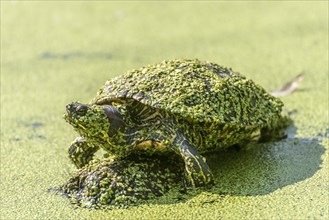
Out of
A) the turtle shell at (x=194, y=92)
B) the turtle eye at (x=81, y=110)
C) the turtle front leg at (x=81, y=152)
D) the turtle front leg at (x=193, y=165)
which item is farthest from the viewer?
the turtle front leg at (x=81, y=152)

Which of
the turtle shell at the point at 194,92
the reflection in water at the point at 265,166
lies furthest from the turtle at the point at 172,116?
the reflection in water at the point at 265,166

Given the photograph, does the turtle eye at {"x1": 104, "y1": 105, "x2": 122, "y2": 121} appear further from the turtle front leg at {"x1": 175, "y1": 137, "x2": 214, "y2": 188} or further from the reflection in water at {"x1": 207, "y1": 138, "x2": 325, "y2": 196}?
the reflection in water at {"x1": 207, "y1": 138, "x2": 325, "y2": 196}

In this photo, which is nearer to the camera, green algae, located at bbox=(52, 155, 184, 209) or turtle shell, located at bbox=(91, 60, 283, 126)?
green algae, located at bbox=(52, 155, 184, 209)

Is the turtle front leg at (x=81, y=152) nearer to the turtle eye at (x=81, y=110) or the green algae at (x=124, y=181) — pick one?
the green algae at (x=124, y=181)

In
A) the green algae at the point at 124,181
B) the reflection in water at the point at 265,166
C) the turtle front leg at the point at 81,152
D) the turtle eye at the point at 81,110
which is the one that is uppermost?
the turtle eye at the point at 81,110

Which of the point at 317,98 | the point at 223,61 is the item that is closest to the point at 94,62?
the point at 223,61

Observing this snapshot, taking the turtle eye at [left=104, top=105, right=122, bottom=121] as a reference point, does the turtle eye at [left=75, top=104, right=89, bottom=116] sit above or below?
above

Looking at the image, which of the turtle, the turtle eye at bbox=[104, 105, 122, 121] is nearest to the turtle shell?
the turtle
